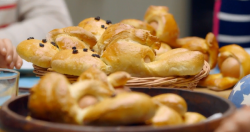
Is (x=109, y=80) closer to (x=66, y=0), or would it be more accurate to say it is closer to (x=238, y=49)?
(x=238, y=49)

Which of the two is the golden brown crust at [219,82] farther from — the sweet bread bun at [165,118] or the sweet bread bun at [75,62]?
the sweet bread bun at [165,118]

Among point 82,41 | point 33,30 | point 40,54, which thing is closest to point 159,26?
point 82,41

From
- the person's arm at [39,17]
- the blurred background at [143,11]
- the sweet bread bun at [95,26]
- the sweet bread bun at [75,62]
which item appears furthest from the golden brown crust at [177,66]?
the blurred background at [143,11]

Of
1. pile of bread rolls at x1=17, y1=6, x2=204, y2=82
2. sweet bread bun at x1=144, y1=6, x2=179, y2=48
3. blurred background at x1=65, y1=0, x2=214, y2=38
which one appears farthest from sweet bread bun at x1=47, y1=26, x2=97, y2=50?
blurred background at x1=65, y1=0, x2=214, y2=38

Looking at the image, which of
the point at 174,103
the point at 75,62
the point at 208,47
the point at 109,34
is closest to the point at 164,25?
the point at 208,47

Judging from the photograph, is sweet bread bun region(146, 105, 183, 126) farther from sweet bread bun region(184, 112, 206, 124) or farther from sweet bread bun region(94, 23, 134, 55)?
sweet bread bun region(94, 23, 134, 55)

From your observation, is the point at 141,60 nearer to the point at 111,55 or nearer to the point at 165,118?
the point at 111,55
